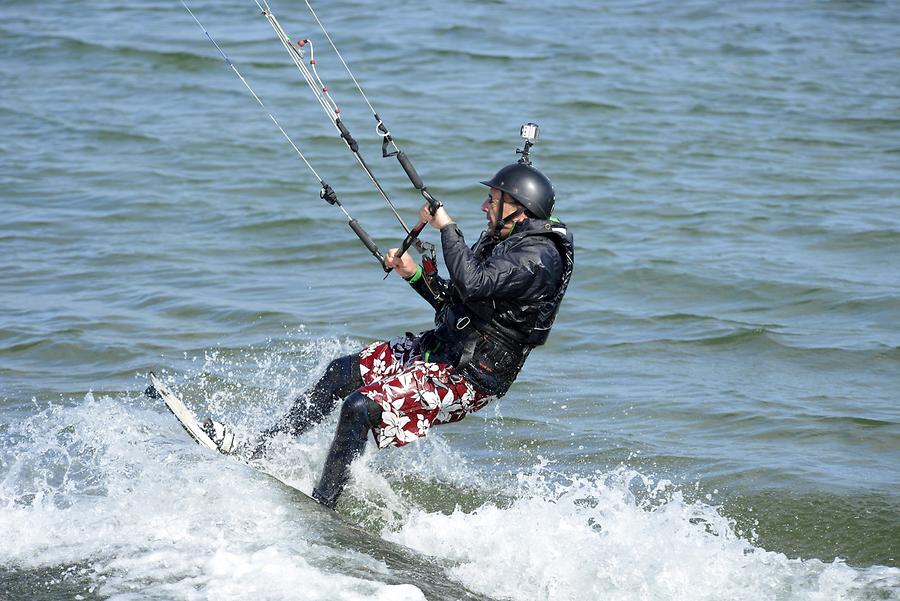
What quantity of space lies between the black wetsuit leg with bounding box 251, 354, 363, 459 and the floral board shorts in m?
0.34

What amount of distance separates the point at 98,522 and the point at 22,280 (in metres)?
6.40

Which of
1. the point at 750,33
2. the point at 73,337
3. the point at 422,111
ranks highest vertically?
the point at 750,33

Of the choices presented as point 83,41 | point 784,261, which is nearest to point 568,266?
point 784,261

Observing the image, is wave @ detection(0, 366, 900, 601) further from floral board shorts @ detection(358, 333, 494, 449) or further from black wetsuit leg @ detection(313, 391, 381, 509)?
floral board shorts @ detection(358, 333, 494, 449)

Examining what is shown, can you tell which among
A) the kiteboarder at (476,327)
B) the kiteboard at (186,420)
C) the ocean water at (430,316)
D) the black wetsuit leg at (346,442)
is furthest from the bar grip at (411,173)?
the kiteboard at (186,420)

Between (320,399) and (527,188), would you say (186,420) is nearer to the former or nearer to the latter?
(320,399)

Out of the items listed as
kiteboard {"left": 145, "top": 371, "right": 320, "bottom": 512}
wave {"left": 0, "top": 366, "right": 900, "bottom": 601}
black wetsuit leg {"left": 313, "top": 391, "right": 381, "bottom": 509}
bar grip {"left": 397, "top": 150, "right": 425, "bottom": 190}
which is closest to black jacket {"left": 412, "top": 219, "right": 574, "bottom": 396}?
bar grip {"left": 397, "top": 150, "right": 425, "bottom": 190}

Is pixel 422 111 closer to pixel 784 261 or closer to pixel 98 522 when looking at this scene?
pixel 784 261

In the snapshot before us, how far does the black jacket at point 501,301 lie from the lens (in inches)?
247

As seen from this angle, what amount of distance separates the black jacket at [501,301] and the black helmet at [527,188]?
0.31 feet

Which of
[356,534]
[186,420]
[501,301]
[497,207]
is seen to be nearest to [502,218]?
[497,207]

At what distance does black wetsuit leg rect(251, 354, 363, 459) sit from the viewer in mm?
7094

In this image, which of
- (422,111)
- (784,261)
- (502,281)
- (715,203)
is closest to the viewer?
(502,281)

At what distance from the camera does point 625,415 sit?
9.22 metres
